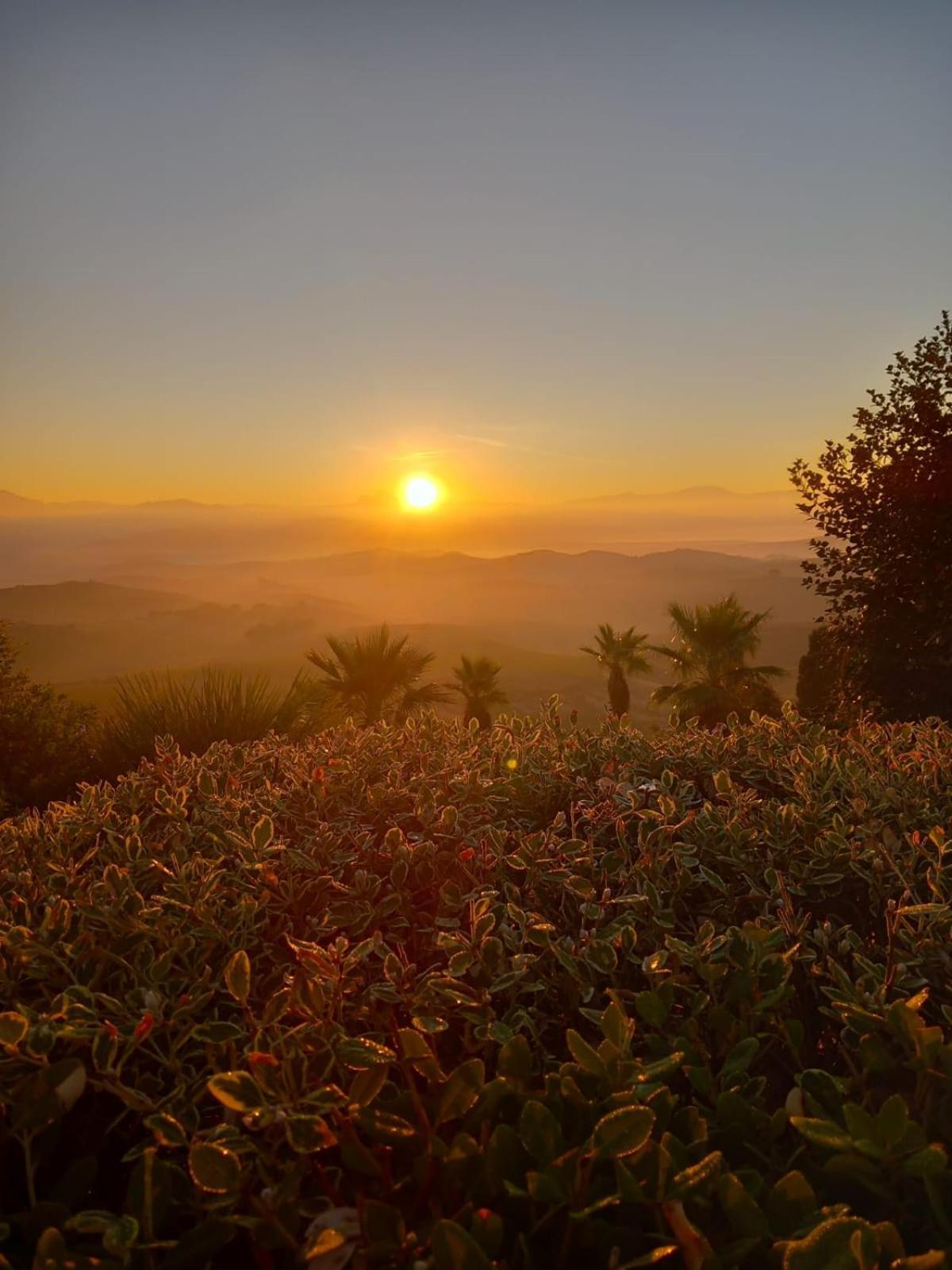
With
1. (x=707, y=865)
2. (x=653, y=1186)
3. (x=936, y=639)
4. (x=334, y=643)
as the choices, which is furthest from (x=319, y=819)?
(x=334, y=643)

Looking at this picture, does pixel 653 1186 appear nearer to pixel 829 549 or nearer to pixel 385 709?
pixel 829 549

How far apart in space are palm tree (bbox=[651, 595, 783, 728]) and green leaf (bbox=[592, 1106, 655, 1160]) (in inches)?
862

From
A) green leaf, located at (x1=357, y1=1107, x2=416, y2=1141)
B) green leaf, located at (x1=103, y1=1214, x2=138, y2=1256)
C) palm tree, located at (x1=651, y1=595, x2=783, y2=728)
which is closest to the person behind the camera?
green leaf, located at (x1=103, y1=1214, x2=138, y2=1256)

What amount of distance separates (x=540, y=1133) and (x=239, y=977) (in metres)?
0.68

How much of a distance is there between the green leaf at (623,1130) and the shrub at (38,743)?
13.3 metres

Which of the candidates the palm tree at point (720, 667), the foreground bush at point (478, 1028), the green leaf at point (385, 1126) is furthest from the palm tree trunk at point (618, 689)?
→ the green leaf at point (385, 1126)

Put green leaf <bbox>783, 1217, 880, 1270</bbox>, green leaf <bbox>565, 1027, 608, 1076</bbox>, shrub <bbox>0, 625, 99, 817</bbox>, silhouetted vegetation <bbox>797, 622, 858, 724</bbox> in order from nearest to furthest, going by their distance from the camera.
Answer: green leaf <bbox>783, 1217, 880, 1270</bbox> → green leaf <bbox>565, 1027, 608, 1076</bbox> → shrub <bbox>0, 625, 99, 817</bbox> → silhouetted vegetation <bbox>797, 622, 858, 724</bbox>

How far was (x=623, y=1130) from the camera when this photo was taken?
Answer: 1.37m

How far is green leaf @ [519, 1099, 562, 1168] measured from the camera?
4.69 ft

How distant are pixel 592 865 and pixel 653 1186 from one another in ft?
4.40

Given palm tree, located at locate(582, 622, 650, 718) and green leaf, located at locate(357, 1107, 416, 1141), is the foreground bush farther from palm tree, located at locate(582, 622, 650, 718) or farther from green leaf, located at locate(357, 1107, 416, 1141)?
palm tree, located at locate(582, 622, 650, 718)

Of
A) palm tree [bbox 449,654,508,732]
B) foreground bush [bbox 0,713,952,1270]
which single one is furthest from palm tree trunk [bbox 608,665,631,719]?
foreground bush [bbox 0,713,952,1270]

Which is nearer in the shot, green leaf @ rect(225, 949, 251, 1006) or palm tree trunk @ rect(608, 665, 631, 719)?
green leaf @ rect(225, 949, 251, 1006)

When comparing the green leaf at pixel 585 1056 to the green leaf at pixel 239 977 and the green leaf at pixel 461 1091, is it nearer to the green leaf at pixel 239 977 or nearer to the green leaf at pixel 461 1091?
the green leaf at pixel 461 1091
